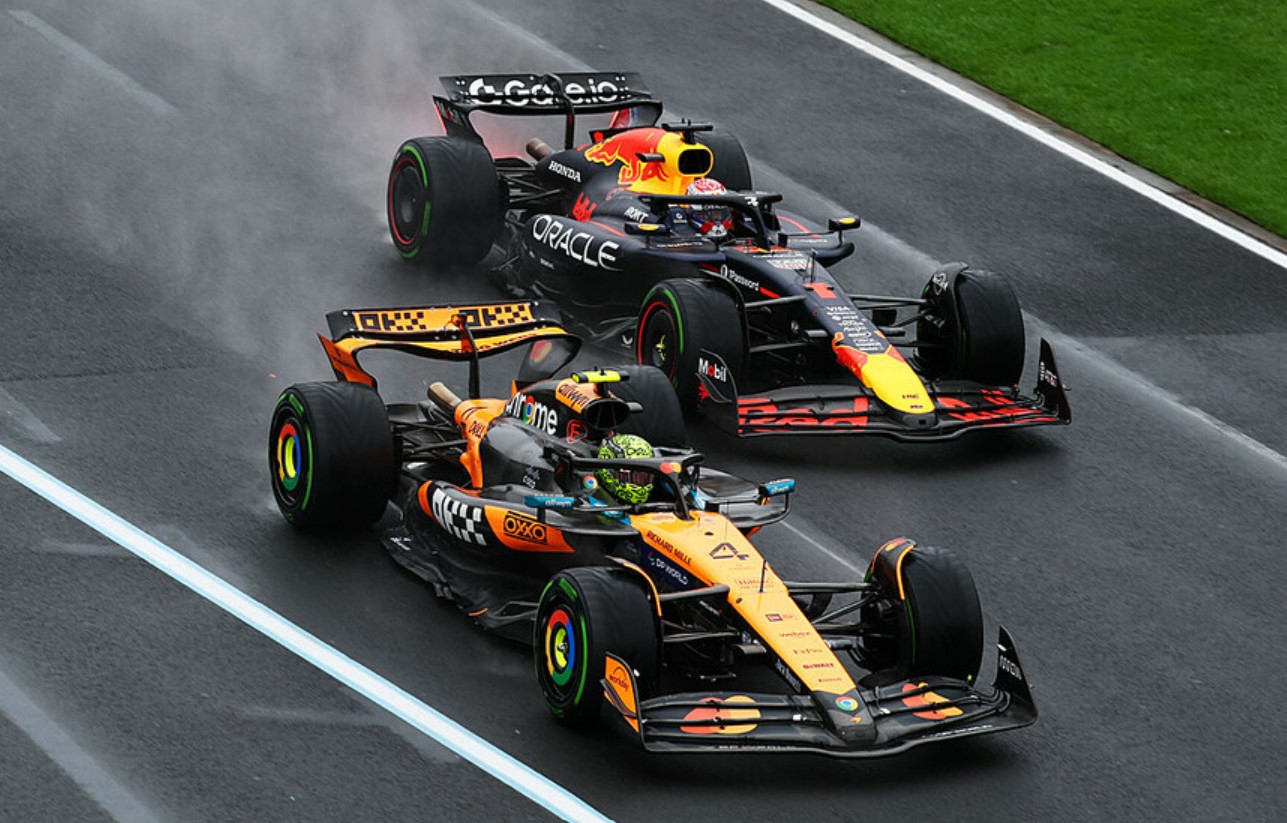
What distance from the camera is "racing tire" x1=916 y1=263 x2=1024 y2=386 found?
51.7 ft

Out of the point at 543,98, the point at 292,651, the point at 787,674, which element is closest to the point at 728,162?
the point at 543,98

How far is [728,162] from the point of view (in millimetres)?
18562

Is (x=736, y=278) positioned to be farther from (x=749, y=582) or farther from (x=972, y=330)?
(x=749, y=582)

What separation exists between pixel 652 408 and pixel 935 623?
2713mm

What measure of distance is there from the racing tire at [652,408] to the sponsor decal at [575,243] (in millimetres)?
3184

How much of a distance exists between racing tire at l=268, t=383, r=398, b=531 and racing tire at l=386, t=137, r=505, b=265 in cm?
461

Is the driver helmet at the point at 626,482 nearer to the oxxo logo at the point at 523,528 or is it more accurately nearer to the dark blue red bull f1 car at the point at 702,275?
the oxxo logo at the point at 523,528

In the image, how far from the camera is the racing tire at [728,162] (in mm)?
18531

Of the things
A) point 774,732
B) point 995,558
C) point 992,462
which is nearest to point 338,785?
point 774,732

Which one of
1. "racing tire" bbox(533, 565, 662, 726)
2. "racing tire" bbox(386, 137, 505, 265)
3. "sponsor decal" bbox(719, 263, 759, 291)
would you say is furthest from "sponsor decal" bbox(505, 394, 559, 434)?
"racing tire" bbox(386, 137, 505, 265)

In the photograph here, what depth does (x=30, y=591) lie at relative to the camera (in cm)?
1210

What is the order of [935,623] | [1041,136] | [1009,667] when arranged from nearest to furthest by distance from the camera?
[1009,667], [935,623], [1041,136]

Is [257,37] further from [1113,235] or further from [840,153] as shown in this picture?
[1113,235]

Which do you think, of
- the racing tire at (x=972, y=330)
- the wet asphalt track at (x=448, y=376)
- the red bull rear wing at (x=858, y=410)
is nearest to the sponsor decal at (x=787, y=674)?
the wet asphalt track at (x=448, y=376)
